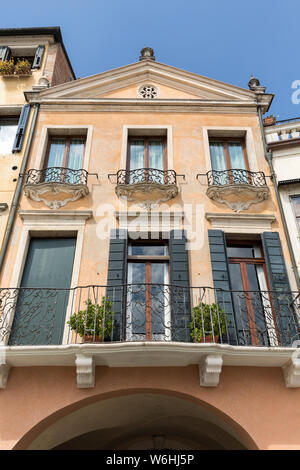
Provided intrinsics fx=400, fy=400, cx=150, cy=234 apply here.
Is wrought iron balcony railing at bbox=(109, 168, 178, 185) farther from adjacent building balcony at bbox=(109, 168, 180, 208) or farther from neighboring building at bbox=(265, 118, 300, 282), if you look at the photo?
neighboring building at bbox=(265, 118, 300, 282)

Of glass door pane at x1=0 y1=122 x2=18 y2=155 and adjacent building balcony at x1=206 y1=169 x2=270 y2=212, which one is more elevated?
glass door pane at x1=0 y1=122 x2=18 y2=155

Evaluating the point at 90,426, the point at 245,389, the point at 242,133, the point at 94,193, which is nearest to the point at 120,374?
the point at 90,426

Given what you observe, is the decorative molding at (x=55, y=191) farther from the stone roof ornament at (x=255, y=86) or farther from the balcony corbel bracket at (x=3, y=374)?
the stone roof ornament at (x=255, y=86)

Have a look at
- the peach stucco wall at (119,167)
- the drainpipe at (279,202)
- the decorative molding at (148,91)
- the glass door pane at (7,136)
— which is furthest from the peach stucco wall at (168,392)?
the decorative molding at (148,91)

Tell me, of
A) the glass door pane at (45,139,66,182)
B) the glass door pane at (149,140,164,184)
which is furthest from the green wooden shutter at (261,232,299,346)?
the glass door pane at (45,139,66,182)

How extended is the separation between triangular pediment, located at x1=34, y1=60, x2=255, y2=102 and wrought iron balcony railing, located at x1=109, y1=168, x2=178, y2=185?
2.72m

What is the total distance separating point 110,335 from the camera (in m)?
7.34

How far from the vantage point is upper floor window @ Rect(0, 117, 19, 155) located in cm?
1077

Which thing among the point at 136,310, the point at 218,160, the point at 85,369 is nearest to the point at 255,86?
the point at 218,160

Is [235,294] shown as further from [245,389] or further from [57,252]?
[57,252]

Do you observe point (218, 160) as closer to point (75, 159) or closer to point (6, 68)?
point (75, 159)

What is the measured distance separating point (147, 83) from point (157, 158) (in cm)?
303
